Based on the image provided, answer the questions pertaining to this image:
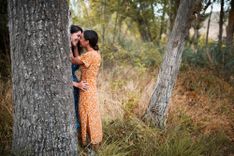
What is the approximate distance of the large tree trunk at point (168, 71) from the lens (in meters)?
5.79

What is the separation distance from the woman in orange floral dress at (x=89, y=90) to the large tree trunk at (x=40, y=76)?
33.8 inches

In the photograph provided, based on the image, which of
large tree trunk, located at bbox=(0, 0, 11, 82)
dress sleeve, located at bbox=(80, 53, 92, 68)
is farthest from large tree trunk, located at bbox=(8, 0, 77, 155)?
large tree trunk, located at bbox=(0, 0, 11, 82)

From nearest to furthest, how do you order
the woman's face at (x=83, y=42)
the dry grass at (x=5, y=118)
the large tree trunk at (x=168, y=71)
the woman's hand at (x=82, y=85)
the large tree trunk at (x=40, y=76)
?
the large tree trunk at (x=40, y=76) → the dry grass at (x=5, y=118) → the woman's hand at (x=82, y=85) → the woman's face at (x=83, y=42) → the large tree trunk at (x=168, y=71)

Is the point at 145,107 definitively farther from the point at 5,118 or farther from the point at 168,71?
the point at 5,118

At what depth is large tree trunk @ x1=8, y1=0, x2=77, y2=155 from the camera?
3354 millimetres

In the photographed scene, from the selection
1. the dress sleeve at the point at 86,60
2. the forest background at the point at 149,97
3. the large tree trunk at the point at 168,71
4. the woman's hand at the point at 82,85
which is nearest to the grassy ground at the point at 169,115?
the forest background at the point at 149,97

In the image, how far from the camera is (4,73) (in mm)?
6527

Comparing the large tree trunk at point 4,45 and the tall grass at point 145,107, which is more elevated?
the large tree trunk at point 4,45

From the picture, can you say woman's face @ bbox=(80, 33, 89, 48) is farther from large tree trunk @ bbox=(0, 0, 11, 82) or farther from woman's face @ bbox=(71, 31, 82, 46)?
large tree trunk @ bbox=(0, 0, 11, 82)

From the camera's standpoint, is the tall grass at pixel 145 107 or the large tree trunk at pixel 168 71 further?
the large tree trunk at pixel 168 71

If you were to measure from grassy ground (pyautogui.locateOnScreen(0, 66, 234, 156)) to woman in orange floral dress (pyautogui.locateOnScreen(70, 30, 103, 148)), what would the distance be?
270mm

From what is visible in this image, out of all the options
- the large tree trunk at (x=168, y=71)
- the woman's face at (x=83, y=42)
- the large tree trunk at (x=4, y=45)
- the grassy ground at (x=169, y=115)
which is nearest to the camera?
the woman's face at (x=83, y=42)

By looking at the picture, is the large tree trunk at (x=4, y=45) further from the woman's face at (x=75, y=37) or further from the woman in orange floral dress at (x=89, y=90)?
the woman in orange floral dress at (x=89, y=90)

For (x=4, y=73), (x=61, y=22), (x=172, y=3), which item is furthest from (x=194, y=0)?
(x=172, y=3)
